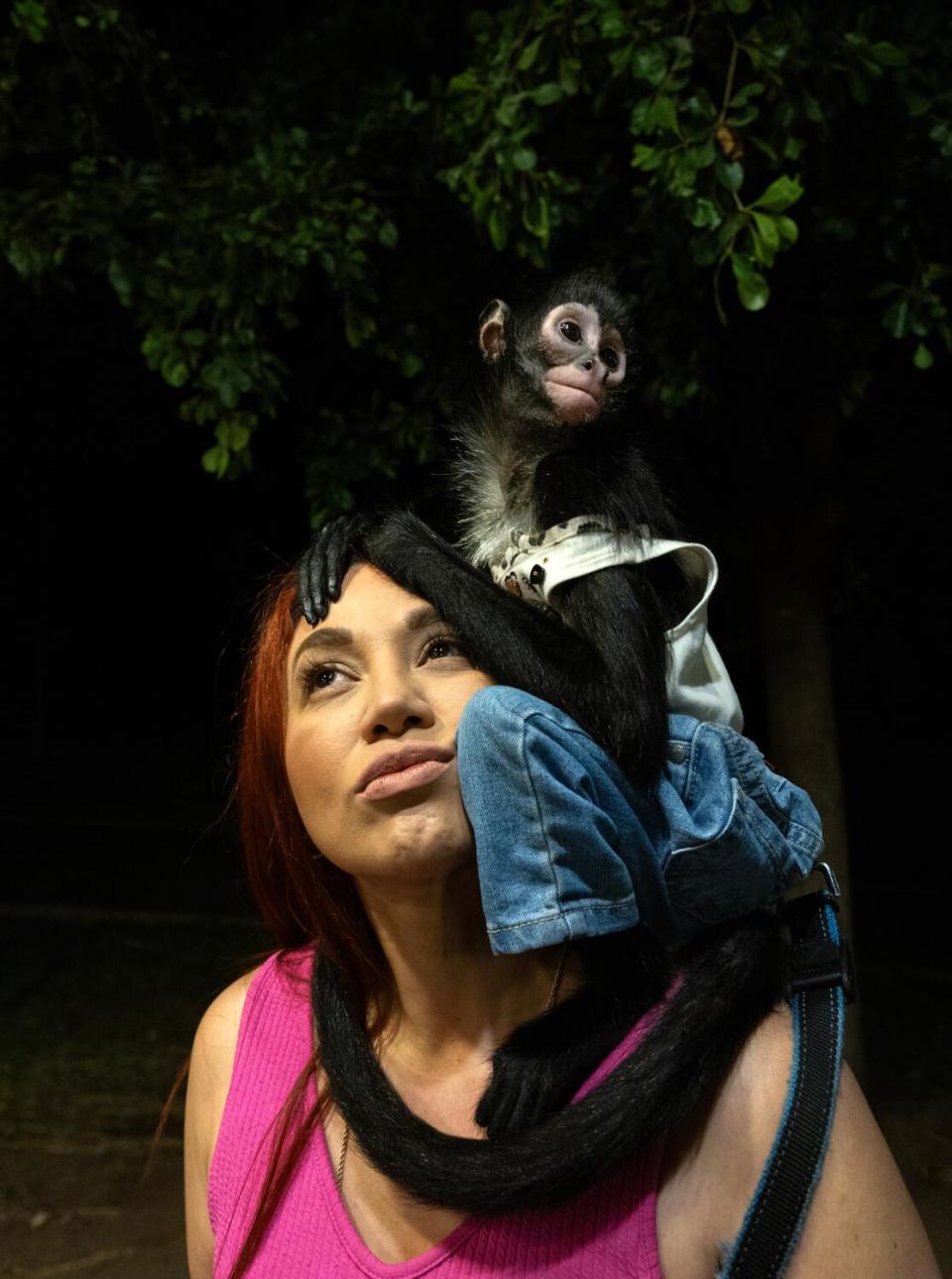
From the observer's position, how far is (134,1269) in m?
3.69

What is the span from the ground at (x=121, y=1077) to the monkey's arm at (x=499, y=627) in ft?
5.38

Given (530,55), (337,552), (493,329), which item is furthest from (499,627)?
(530,55)

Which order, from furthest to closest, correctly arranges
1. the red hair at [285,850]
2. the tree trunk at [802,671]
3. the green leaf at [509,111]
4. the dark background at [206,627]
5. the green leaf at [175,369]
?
1. the tree trunk at [802,671]
2. the dark background at [206,627]
3. the green leaf at [175,369]
4. the green leaf at [509,111]
5. the red hair at [285,850]

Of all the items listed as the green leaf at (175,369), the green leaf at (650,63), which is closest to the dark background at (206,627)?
the green leaf at (175,369)

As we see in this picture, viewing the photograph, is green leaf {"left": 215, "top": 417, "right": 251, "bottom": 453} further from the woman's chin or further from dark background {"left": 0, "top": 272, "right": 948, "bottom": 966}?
the woman's chin

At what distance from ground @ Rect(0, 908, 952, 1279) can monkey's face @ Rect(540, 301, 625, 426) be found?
1536 millimetres

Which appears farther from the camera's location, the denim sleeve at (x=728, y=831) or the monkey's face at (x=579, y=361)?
the monkey's face at (x=579, y=361)

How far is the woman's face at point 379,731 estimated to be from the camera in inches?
53.6

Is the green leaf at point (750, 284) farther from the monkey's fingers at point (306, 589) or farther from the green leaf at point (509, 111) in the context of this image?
the monkey's fingers at point (306, 589)

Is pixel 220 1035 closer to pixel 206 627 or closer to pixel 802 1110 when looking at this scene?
pixel 802 1110

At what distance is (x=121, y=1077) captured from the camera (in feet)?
16.1

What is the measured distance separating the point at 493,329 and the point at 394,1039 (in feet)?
4.42

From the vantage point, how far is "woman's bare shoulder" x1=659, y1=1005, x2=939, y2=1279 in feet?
3.91

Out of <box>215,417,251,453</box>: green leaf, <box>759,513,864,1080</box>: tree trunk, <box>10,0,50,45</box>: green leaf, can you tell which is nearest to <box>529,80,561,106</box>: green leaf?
<box>215,417,251,453</box>: green leaf
